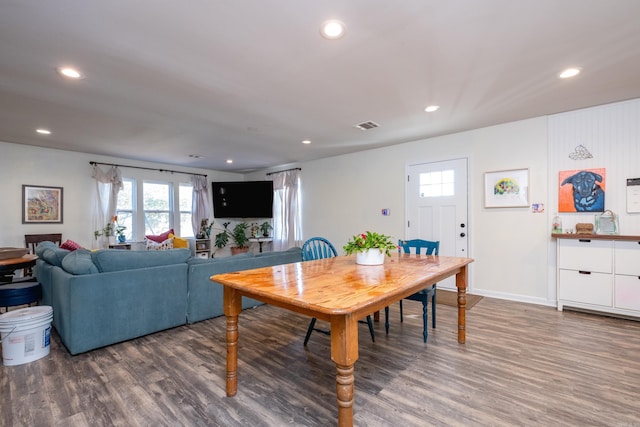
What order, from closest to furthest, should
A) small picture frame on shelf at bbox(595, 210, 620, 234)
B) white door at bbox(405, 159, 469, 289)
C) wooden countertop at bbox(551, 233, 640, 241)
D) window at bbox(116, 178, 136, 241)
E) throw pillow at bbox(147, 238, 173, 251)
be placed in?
wooden countertop at bbox(551, 233, 640, 241)
small picture frame on shelf at bbox(595, 210, 620, 234)
white door at bbox(405, 159, 469, 289)
throw pillow at bbox(147, 238, 173, 251)
window at bbox(116, 178, 136, 241)

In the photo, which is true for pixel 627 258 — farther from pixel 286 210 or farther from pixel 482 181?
pixel 286 210

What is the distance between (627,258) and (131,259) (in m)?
4.97

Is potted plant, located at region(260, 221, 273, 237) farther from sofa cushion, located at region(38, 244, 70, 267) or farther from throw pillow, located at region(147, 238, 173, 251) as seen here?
sofa cushion, located at region(38, 244, 70, 267)

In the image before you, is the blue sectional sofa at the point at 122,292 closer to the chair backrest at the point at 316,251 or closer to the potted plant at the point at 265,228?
the chair backrest at the point at 316,251

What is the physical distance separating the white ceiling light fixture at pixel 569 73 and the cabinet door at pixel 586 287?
2.13 meters

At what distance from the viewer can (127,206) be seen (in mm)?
5926

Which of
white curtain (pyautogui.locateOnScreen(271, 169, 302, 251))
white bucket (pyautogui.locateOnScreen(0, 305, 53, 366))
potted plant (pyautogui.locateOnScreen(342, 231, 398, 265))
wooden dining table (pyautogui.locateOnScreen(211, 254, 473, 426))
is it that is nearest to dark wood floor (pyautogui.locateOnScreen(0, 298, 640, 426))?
white bucket (pyautogui.locateOnScreen(0, 305, 53, 366))

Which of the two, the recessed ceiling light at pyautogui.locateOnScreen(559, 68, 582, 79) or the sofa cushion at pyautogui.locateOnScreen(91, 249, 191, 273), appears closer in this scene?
the recessed ceiling light at pyautogui.locateOnScreen(559, 68, 582, 79)

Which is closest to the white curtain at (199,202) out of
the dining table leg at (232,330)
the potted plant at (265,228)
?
the potted plant at (265,228)

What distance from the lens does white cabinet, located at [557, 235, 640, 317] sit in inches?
119

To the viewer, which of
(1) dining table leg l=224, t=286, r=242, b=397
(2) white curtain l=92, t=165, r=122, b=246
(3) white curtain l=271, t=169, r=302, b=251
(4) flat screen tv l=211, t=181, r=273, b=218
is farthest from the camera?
(4) flat screen tv l=211, t=181, r=273, b=218

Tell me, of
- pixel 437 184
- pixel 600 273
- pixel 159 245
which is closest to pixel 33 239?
pixel 159 245

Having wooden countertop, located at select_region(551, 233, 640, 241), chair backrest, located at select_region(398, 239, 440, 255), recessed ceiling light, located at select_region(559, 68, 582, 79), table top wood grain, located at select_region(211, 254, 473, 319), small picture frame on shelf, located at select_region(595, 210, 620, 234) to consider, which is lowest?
table top wood grain, located at select_region(211, 254, 473, 319)

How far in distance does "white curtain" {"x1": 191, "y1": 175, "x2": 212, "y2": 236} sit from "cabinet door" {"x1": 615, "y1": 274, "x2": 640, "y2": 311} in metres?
7.04
